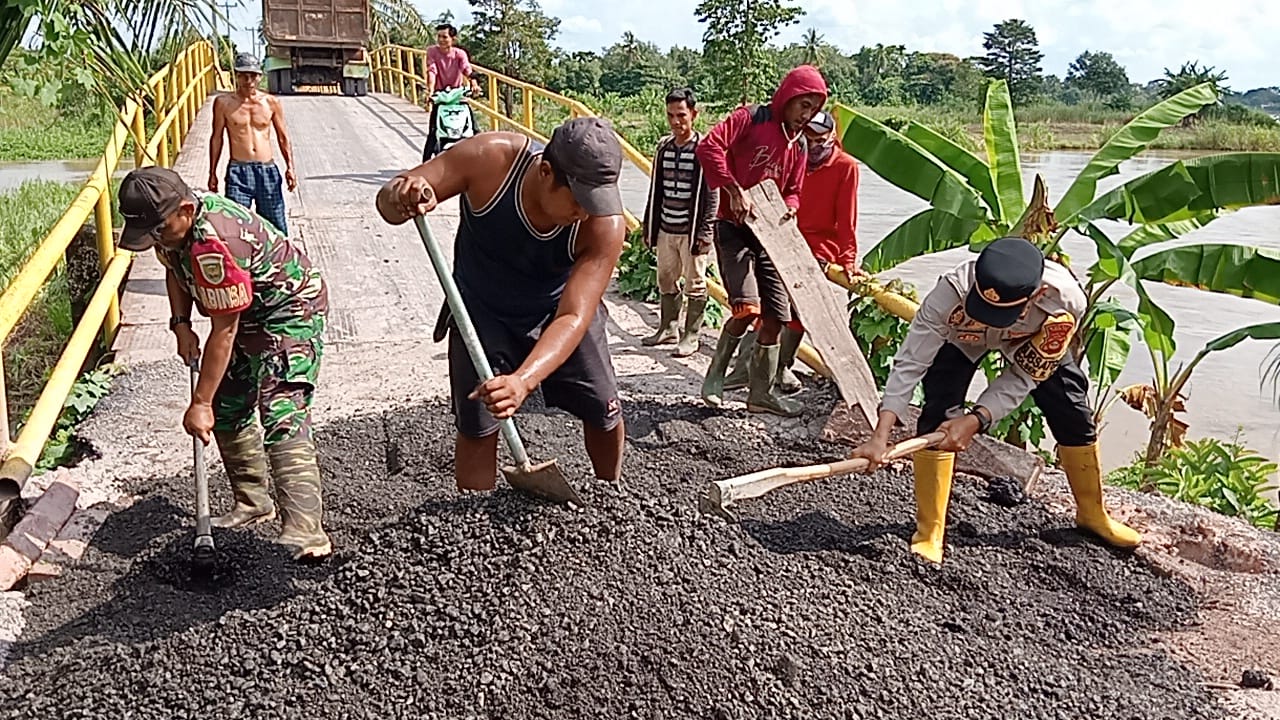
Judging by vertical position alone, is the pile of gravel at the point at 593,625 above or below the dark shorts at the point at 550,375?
below

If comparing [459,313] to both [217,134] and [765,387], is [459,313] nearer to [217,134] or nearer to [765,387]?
[765,387]

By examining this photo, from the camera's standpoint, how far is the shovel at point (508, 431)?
10.1 feet

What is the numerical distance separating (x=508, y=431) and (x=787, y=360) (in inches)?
102

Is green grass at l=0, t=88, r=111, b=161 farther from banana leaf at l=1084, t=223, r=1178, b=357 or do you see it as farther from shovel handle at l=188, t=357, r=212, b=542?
banana leaf at l=1084, t=223, r=1178, b=357

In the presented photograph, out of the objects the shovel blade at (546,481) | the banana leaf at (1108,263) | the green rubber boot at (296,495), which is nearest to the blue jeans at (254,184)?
the green rubber boot at (296,495)

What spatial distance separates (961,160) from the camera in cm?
547

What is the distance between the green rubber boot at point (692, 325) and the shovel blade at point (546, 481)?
10.1 ft

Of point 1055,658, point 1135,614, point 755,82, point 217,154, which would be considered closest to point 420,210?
point 1055,658

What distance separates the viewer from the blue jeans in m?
6.66

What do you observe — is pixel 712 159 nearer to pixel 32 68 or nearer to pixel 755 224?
pixel 755 224

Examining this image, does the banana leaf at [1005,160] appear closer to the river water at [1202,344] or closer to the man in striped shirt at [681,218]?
the man in striped shirt at [681,218]

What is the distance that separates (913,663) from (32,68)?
3.21 metres

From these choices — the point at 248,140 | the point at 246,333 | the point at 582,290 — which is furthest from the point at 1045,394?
the point at 248,140

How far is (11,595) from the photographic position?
3377 mm
